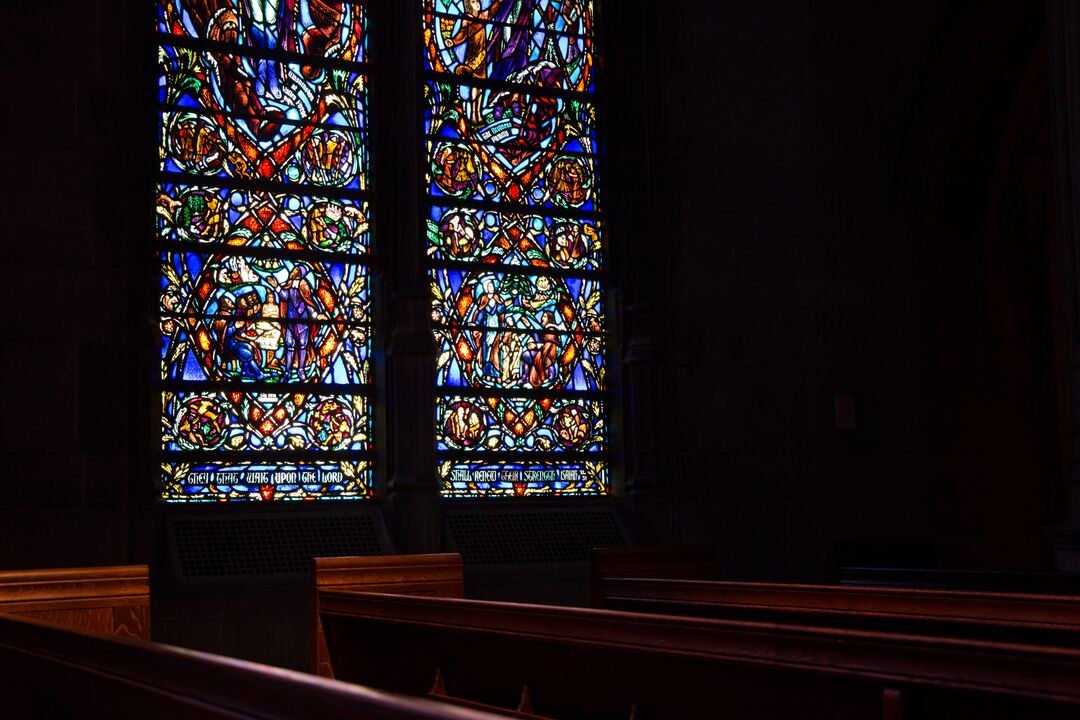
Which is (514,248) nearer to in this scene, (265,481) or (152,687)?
(265,481)

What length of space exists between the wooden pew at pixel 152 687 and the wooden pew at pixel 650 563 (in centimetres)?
217

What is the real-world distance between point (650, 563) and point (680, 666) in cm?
221

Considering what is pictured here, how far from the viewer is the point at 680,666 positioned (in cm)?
252

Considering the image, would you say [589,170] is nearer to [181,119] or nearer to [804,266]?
[804,266]

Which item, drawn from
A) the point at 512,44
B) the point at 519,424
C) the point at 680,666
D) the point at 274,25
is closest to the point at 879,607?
the point at 680,666

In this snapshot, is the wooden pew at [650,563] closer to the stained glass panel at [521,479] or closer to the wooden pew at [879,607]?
the wooden pew at [879,607]

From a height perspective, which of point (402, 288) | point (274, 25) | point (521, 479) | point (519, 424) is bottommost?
point (521, 479)

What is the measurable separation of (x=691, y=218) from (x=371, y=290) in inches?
77.9

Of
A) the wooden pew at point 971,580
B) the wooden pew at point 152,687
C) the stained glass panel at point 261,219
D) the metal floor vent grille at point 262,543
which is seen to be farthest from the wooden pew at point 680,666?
the stained glass panel at point 261,219

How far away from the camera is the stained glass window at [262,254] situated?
6414mm

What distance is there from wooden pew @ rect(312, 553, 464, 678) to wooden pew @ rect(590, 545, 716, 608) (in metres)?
0.49

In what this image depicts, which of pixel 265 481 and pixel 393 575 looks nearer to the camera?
pixel 393 575

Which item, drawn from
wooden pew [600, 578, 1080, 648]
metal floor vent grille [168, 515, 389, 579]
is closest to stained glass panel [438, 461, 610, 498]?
metal floor vent grille [168, 515, 389, 579]

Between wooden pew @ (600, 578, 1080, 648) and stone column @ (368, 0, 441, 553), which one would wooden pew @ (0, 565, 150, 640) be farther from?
stone column @ (368, 0, 441, 553)
